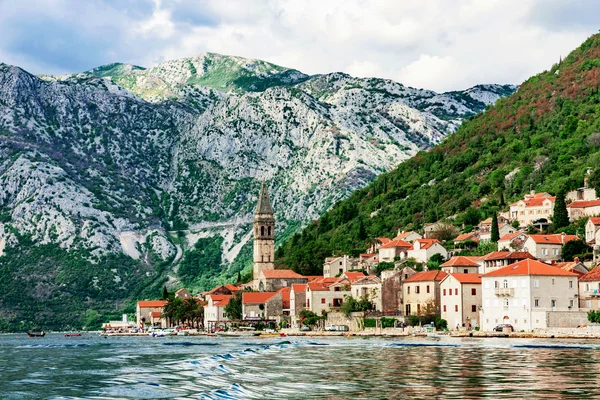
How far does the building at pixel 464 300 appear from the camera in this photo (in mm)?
118875

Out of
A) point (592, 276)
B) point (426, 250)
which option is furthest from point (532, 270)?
point (426, 250)

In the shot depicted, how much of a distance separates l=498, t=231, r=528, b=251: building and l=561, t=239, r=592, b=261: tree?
6.77m

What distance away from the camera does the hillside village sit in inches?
4264

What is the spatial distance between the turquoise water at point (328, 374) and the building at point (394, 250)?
6692 centimetres

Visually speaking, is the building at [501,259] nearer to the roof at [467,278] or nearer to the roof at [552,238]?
the roof at [467,278]

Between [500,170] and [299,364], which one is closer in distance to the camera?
[299,364]

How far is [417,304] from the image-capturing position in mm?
129625

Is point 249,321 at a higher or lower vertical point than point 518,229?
lower

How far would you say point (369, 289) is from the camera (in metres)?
140

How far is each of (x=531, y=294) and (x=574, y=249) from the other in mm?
23919

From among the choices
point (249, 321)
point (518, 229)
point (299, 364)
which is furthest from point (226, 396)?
point (249, 321)

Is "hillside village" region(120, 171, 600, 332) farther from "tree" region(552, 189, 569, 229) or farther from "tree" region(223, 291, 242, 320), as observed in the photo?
"tree" region(552, 189, 569, 229)

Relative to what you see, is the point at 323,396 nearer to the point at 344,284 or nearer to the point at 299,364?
the point at 299,364

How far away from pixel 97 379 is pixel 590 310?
206 feet
